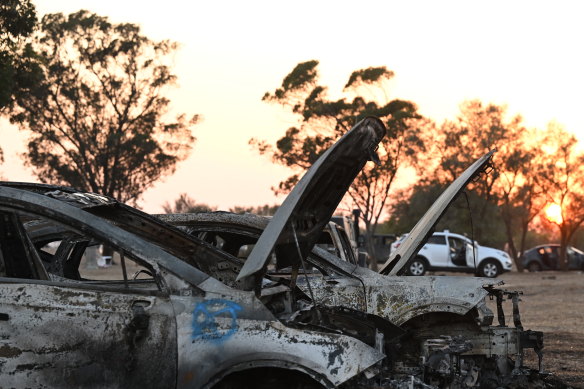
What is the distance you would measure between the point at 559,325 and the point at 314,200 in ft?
37.5

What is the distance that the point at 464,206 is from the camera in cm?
5347

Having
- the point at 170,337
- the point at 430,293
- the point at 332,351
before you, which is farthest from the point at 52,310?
the point at 430,293

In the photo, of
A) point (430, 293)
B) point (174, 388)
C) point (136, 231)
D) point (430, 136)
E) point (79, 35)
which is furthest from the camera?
point (430, 136)

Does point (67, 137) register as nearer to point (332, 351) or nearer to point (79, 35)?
point (79, 35)

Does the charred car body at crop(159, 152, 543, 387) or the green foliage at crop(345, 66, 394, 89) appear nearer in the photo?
the charred car body at crop(159, 152, 543, 387)

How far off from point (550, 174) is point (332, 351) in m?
53.9

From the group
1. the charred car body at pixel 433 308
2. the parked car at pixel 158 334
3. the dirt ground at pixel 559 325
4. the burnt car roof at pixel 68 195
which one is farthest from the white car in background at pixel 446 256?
the parked car at pixel 158 334

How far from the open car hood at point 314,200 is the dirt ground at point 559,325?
119 inches

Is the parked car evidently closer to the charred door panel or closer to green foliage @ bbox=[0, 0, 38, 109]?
the charred door panel

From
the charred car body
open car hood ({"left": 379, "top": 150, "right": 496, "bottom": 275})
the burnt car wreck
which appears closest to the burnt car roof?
the burnt car wreck

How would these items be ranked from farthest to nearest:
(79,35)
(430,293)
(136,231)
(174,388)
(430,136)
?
(430,136), (79,35), (430,293), (136,231), (174,388)

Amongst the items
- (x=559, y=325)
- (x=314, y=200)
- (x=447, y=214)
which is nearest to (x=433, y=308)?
(x=314, y=200)

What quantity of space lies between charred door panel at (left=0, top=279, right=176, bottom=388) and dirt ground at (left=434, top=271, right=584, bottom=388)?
4.00 meters

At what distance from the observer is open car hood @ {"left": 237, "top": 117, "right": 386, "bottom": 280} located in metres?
4.38
